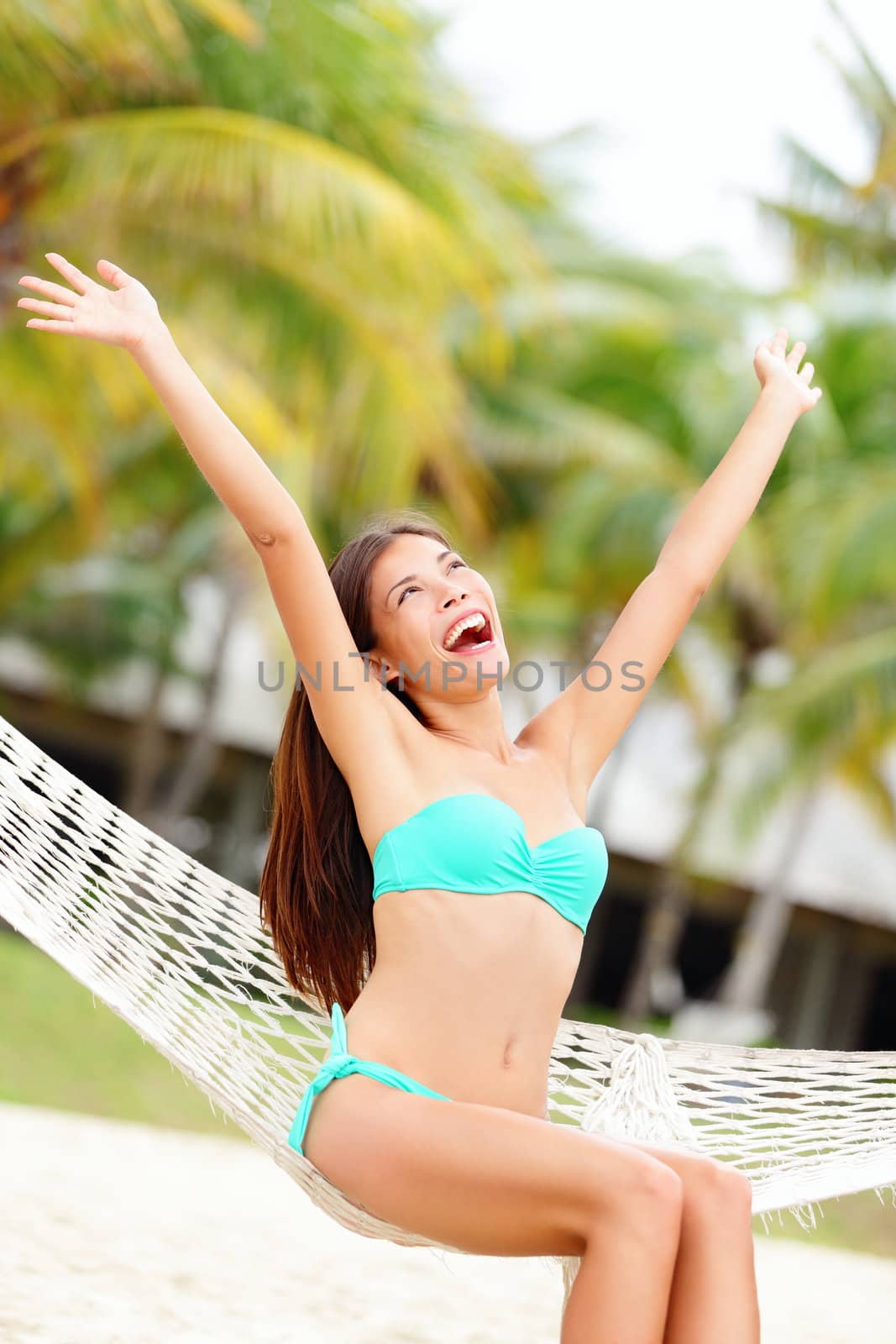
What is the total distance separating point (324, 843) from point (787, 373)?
0.89 metres

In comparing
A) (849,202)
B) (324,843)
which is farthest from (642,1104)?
(849,202)

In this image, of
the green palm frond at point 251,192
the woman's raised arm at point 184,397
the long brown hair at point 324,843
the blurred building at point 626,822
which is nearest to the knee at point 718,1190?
the long brown hair at point 324,843

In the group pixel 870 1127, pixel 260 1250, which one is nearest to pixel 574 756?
pixel 870 1127

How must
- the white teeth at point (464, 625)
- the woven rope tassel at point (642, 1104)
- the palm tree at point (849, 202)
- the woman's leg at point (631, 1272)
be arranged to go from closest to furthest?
1. the woman's leg at point (631, 1272)
2. the white teeth at point (464, 625)
3. the woven rope tassel at point (642, 1104)
4. the palm tree at point (849, 202)

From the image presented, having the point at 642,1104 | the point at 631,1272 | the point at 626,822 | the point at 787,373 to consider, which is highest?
the point at 626,822

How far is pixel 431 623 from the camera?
1810 mm

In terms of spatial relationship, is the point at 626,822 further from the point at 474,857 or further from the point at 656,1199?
the point at 656,1199

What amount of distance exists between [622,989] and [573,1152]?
13.3 meters

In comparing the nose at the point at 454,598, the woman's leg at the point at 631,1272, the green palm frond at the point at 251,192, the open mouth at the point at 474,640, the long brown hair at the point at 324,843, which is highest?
the green palm frond at the point at 251,192

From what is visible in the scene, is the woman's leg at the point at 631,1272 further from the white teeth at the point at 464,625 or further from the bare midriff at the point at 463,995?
the white teeth at the point at 464,625

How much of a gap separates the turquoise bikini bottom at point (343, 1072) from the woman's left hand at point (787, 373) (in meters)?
1.02

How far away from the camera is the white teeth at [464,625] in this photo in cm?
180

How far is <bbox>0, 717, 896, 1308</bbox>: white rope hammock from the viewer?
7.20 feet

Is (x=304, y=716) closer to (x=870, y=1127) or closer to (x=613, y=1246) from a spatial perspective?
(x=613, y=1246)
